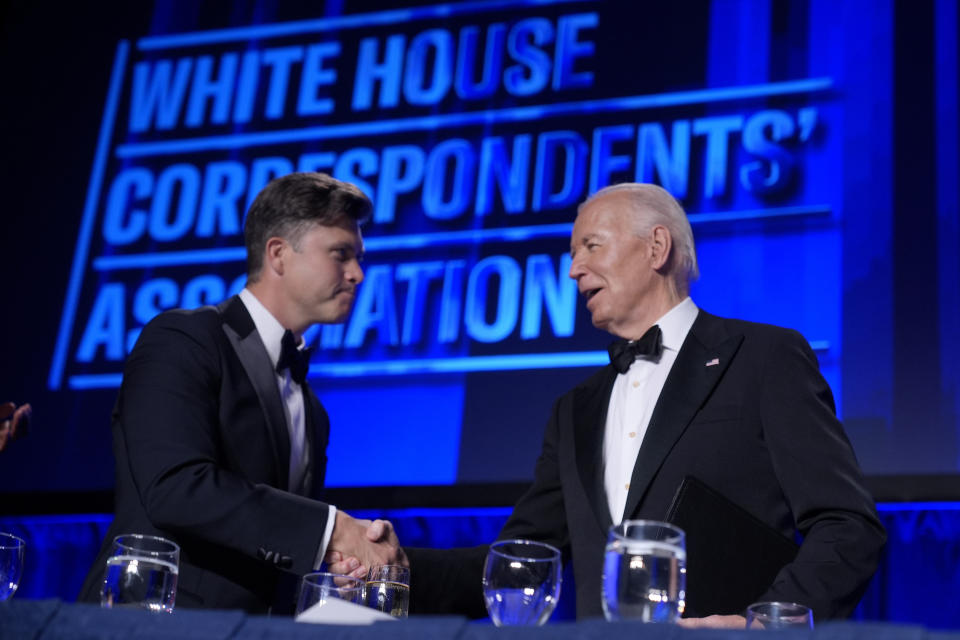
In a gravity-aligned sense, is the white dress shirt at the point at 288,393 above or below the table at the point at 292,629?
above

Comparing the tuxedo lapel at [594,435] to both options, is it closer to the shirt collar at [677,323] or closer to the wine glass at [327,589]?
the shirt collar at [677,323]

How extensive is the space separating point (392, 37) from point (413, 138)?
0.54 meters

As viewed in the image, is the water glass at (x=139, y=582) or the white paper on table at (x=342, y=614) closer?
the white paper on table at (x=342, y=614)

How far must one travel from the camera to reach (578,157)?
13.8 feet

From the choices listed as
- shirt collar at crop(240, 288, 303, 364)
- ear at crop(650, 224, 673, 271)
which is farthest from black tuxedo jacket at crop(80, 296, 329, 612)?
ear at crop(650, 224, 673, 271)

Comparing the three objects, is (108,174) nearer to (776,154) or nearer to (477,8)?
(477,8)

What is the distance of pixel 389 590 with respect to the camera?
2049 mm

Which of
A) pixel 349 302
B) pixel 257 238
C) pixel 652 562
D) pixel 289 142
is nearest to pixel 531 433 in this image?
pixel 349 302

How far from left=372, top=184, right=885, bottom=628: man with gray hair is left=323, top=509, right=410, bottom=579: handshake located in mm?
131

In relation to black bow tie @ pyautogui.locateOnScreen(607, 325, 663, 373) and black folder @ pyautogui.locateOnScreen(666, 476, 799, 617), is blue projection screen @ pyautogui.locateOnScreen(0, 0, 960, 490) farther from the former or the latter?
black folder @ pyautogui.locateOnScreen(666, 476, 799, 617)

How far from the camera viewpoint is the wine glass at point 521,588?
4.85ft

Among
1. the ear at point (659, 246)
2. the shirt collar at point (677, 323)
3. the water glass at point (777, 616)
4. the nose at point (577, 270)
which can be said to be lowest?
the water glass at point (777, 616)

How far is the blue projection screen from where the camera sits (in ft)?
12.5

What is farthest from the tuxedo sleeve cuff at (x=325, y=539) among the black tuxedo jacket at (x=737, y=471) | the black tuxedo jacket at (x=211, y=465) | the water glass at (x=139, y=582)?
the water glass at (x=139, y=582)
